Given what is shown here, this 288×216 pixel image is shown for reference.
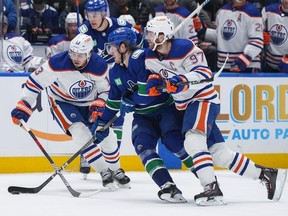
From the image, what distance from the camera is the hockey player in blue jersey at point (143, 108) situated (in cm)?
572

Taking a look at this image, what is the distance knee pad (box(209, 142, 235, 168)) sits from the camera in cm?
559

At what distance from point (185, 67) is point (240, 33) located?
2644 millimetres

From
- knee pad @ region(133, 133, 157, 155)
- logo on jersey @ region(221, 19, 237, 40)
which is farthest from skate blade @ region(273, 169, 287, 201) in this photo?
logo on jersey @ region(221, 19, 237, 40)

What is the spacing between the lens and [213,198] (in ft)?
17.7

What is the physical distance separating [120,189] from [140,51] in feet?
3.89

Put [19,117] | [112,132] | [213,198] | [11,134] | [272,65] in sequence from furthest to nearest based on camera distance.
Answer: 1. [272,65]
2. [11,134]
3. [112,132]
4. [19,117]
5. [213,198]

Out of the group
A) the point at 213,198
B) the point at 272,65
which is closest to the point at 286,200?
the point at 213,198

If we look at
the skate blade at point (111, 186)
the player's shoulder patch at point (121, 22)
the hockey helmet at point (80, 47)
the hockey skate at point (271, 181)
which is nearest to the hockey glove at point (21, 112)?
the hockey helmet at point (80, 47)

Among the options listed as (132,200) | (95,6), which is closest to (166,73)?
(132,200)

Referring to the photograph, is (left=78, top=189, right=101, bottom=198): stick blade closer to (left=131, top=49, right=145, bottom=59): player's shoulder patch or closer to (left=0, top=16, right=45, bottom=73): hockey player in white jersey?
(left=131, top=49, right=145, bottom=59): player's shoulder patch

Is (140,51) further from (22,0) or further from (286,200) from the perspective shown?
(22,0)

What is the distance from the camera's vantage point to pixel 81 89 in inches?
256

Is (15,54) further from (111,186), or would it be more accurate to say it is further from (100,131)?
(100,131)

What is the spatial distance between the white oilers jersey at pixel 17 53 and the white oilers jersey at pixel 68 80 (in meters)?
1.86
